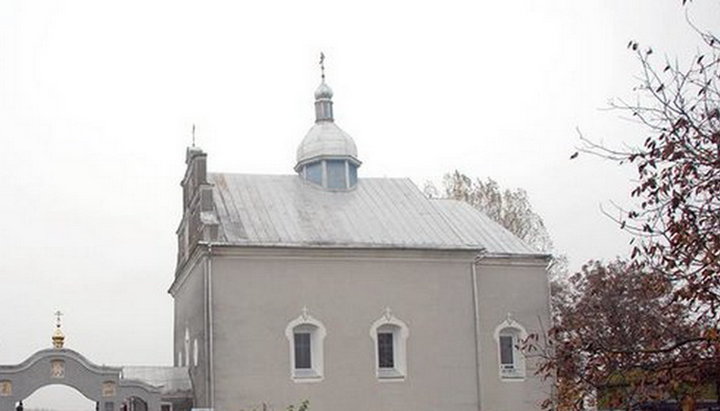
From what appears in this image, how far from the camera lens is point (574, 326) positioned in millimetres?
9984

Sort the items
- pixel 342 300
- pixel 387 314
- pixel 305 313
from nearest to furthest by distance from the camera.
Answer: pixel 305 313 → pixel 342 300 → pixel 387 314

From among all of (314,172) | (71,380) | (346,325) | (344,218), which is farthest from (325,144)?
(71,380)

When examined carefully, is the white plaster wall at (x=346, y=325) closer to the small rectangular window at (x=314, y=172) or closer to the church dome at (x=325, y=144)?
the small rectangular window at (x=314, y=172)

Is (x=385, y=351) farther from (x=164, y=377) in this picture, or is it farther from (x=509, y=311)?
(x=164, y=377)

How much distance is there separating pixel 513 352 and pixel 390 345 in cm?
420

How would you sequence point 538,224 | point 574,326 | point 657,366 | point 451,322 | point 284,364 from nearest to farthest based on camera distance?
point 657,366 < point 574,326 < point 284,364 < point 451,322 < point 538,224

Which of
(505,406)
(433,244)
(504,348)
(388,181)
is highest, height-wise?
(388,181)

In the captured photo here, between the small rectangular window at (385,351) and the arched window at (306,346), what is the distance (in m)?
1.89

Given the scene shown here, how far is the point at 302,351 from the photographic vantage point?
1078 inches

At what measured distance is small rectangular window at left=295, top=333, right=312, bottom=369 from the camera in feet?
89.5

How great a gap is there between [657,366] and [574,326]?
1.72m

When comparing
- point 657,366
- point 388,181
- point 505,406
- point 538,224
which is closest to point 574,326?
point 657,366

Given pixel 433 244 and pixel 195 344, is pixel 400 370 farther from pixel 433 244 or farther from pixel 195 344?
pixel 195 344

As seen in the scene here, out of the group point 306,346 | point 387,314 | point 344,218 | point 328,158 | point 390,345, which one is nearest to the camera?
point 306,346
